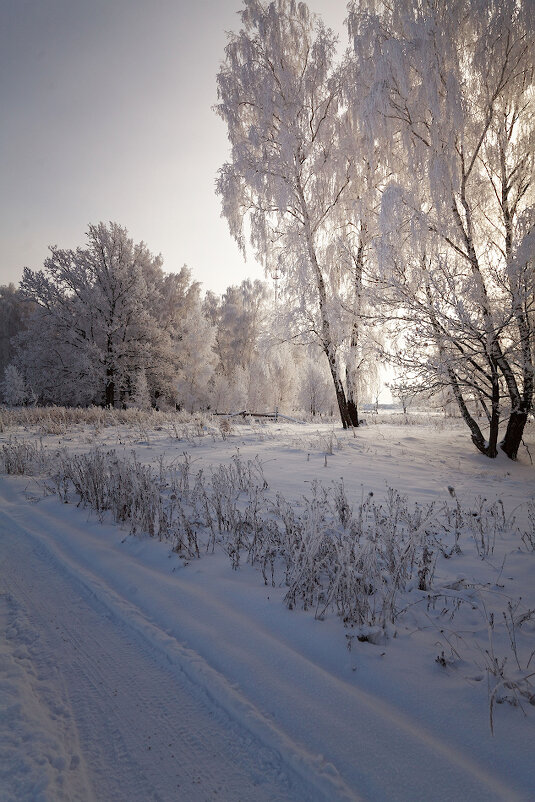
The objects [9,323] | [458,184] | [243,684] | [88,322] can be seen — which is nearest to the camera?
[243,684]

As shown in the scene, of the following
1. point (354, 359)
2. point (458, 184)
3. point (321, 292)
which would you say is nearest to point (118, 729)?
point (458, 184)

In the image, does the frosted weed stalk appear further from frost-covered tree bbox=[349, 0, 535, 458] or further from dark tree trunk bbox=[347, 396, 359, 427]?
dark tree trunk bbox=[347, 396, 359, 427]

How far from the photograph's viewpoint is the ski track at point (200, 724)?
115 centimetres

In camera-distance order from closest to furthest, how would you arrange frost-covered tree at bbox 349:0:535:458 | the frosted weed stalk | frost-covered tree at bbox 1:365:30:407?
the frosted weed stalk
frost-covered tree at bbox 349:0:535:458
frost-covered tree at bbox 1:365:30:407

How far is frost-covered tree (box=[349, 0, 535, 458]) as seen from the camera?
5918mm

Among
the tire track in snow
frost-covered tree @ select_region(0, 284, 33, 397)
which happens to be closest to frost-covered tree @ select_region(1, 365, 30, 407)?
frost-covered tree @ select_region(0, 284, 33, 397)

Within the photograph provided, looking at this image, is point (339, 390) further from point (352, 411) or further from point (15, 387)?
point (15, 387)

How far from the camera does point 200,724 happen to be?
4.58ft

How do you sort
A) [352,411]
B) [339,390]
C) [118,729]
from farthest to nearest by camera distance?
[352,411]
[339,390]
[118,729]

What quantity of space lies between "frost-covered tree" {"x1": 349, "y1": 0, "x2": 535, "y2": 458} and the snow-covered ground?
14.2 ft

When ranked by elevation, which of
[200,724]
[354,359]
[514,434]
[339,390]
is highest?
[354,359]

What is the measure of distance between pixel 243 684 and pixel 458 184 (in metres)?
7.96

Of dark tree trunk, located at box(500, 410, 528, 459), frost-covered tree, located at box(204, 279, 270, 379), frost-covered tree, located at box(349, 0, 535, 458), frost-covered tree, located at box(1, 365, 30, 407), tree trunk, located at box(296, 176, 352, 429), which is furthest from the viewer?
frost-covered tree, located at box(204, 279, 270, 379)

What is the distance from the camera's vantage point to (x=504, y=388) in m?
7.39
